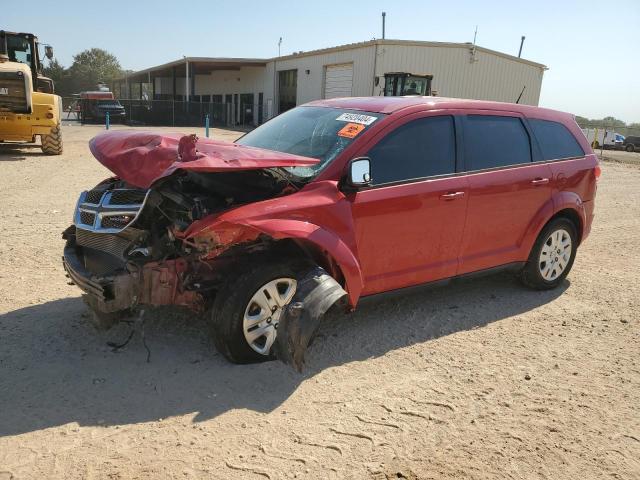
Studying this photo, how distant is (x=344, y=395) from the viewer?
332 centimetres

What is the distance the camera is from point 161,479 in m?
2.52

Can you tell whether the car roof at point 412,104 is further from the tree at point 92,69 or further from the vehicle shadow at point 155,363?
the tree at point 92,69

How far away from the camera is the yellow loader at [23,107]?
13211 mm

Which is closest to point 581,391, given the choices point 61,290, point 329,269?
point 329,269

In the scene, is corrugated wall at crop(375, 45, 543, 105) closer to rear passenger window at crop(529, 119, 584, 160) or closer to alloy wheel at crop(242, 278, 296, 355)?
rear passenger window at crop(529, 119, 584, 160)

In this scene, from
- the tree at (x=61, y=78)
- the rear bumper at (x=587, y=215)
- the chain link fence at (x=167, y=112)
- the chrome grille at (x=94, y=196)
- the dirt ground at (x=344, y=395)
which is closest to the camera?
the dirt ground at (x=344, y=395)

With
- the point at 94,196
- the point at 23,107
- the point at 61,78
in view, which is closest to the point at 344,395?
the point at 94,196

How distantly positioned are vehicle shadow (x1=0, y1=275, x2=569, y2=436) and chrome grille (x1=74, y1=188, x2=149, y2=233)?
86cm

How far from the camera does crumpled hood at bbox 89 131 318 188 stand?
3.29 meters

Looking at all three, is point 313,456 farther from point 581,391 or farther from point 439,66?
point 439,66

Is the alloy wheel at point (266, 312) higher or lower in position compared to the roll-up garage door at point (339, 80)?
lower

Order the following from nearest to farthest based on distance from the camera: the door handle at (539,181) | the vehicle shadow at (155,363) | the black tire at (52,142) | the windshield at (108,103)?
the vehicle shadow at (155,363) → the door handle at (539,181) → the black tire at (52,142) → the windshield at (108,103)

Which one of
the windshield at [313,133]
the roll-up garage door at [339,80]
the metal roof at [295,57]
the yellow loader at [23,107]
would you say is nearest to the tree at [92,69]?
the metal roof at [295,57]

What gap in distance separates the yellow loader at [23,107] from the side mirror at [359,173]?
1266 centimetres
